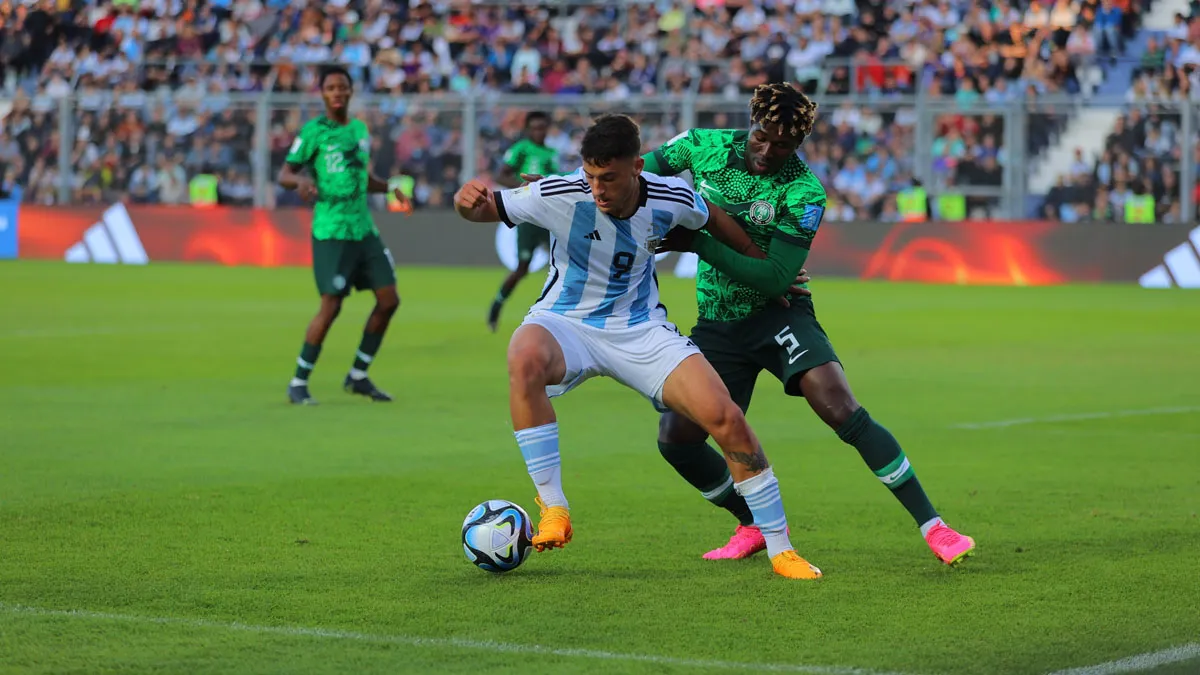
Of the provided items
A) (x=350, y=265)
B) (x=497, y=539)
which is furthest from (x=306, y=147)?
(x=497, y=539)

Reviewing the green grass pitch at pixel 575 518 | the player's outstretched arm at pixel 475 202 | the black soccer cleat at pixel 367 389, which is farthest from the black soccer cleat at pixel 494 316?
the player's outstretched arm at pixel 475 202

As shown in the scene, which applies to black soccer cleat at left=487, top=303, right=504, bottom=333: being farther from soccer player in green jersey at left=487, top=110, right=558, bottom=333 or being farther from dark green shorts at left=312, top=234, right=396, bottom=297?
dark green shorts at left=312, top=234, right=396, bottom=297

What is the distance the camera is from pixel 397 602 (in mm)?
6070

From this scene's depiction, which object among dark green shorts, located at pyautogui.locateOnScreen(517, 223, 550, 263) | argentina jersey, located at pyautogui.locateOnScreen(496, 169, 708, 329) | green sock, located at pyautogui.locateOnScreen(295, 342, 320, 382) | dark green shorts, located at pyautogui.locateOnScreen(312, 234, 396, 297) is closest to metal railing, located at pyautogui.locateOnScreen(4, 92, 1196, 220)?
dark green shorts, located at pyautogui.locateOnScreen(517, 223, 550, 263)

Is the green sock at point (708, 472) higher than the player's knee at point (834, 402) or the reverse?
the reverse

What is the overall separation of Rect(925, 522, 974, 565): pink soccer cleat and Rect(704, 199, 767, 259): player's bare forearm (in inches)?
48.9

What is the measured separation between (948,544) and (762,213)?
146 cm

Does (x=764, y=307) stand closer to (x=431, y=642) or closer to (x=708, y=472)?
(x=708, y=472)

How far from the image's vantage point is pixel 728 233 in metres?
6.75

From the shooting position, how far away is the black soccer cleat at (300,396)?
12.3 meters

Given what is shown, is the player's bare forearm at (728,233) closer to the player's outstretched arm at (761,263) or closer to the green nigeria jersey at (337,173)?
the player's outstretched arm at (761,263)

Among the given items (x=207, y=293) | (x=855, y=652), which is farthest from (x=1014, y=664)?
(x=207, y=293)

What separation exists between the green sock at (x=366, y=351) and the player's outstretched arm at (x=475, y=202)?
627 cm

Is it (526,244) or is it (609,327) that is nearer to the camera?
(609,327)
